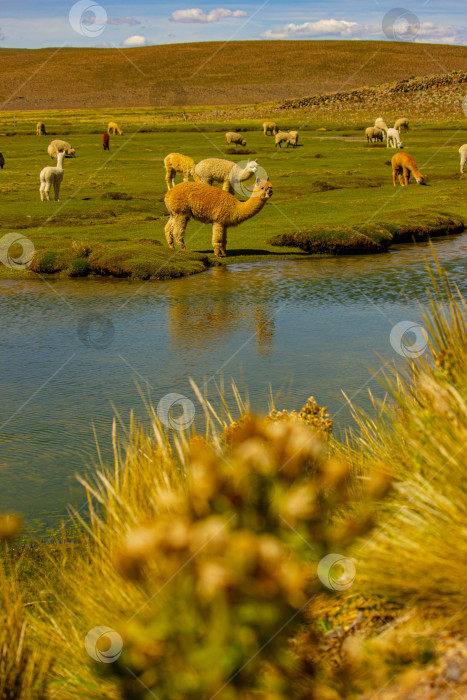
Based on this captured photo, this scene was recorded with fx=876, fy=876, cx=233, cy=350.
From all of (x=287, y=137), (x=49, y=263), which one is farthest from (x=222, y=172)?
(x=287, y=137)

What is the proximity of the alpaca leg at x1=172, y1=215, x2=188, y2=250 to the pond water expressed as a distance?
1415 mm

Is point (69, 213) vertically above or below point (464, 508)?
above

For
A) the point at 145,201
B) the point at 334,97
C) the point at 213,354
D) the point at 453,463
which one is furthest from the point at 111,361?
the point at 334,97

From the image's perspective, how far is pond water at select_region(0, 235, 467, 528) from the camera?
7969mm

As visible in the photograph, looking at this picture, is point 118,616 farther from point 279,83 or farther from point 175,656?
point 279,83

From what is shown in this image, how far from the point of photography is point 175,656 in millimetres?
3018

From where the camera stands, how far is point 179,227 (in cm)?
1794

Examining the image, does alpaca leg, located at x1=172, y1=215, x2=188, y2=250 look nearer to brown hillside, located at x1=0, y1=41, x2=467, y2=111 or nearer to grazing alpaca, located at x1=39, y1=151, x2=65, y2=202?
grazing alpaca, located at x1=39, y1=151, x2=65, y2=202

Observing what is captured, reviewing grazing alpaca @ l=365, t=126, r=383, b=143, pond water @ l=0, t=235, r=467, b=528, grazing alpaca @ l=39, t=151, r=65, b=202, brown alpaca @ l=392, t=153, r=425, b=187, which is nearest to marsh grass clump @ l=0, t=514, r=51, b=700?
pond water @ l=0, t=235, r=467, b=528

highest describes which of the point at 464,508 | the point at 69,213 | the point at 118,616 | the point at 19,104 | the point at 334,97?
the point at 19,104

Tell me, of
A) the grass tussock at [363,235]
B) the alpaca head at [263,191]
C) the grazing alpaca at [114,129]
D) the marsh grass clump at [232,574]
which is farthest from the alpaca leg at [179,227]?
the grazing alpaca at [114,129]

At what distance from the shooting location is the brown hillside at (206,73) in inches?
5753

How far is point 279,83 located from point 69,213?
130083mm

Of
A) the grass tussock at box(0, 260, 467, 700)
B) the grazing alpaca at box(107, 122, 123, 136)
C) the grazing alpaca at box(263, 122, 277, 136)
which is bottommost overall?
the grass tussock at box(0, 260, 467, 700)
